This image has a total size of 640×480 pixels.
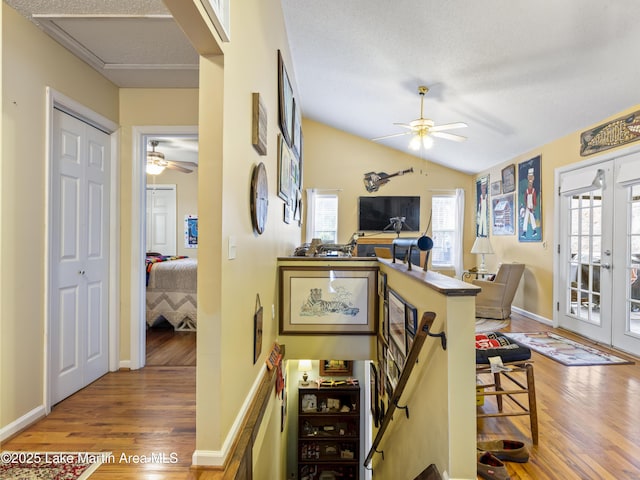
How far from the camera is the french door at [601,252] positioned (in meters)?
3.59

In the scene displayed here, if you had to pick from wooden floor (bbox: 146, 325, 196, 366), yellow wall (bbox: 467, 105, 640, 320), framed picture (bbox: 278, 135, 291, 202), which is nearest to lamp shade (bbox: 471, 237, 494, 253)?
yellow wall (bbox: 467, 105, 640, 320)

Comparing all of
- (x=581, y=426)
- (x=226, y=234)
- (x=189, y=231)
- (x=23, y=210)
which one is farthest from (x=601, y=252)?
(x=189, y=231)

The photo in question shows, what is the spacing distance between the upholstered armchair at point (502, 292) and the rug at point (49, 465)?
5060 millimetres

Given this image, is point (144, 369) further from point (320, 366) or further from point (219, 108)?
point (320, 366)

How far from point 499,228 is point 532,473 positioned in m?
5.18

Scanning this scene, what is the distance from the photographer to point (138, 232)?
2.84 meters

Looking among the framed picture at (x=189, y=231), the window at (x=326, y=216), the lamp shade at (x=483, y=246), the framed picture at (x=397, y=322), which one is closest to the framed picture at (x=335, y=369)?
the window at (x=326, y=216)

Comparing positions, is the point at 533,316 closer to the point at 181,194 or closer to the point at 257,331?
the point at 257,331

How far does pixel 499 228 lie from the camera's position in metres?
6.31

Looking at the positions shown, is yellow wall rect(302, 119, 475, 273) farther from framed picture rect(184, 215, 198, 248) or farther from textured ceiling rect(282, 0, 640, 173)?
framed picture rect(184, 215, 198, 248)

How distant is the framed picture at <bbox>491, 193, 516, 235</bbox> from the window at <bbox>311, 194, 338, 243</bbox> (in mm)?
3037

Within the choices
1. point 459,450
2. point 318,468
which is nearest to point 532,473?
point 459,450

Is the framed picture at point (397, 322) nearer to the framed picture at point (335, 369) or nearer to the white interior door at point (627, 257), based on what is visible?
the white interior door at point (627, 257)

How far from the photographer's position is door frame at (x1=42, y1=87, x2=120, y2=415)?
79.0 inches
